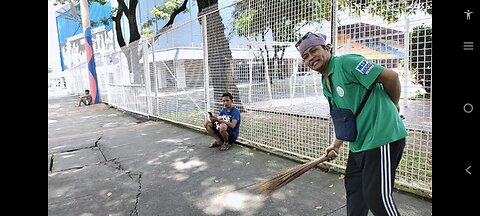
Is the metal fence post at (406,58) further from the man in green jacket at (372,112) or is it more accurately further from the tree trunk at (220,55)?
the tree trunk at (220,55)

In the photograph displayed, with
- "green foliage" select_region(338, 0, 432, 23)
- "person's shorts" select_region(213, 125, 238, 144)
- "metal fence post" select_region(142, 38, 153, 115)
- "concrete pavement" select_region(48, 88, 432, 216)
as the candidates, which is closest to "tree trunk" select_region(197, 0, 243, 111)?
"person's shorts" select_region(213, 125, 238, 144)

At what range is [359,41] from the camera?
3355mm

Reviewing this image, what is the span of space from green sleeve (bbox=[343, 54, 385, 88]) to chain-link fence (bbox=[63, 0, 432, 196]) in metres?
1.18

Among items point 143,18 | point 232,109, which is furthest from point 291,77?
point 143,18

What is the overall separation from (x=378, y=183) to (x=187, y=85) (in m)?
5.57

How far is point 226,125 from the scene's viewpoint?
5.13 m

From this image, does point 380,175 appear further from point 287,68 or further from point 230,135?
point 230,135

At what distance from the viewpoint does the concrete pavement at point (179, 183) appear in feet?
10.1

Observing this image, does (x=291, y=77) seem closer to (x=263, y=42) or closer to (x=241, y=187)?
(x=263, y=42)

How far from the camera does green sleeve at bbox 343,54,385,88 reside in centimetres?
174
